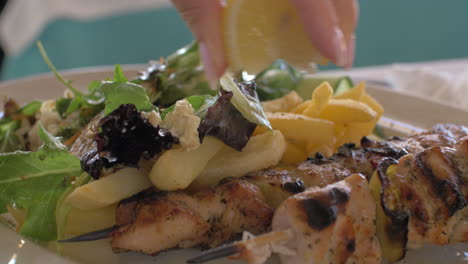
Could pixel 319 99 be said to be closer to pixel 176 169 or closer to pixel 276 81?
pixel 276 81

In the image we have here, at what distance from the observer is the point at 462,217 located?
4.95 ft

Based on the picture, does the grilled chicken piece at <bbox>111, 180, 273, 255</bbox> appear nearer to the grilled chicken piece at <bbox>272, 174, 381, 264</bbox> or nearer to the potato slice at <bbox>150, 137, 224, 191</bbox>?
the potato slice at <bbox>150, 137, 224, 191</bbox>

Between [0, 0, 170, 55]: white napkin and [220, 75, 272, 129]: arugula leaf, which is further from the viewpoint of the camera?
[0, 0, 170, 55]: white napkin

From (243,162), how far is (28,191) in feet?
2.64

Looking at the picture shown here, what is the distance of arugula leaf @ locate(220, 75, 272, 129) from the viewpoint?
169 cm

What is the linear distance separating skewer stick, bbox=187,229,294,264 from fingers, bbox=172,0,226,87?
0.61 metres

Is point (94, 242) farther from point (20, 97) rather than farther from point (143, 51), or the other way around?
point (143, 51)

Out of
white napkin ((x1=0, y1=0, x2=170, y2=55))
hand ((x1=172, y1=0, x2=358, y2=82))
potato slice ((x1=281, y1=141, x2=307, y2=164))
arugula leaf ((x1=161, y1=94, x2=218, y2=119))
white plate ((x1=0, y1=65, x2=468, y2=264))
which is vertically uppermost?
hand ((x1=172, y1=0, x2=358, y2=82))

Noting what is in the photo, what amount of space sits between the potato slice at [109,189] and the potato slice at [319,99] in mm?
887

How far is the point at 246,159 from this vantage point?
1.67 metres

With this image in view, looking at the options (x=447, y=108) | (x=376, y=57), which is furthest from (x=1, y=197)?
(x=376, y=57)

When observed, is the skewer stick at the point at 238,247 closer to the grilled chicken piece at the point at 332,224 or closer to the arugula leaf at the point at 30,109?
the grilled chicken piece at the point at 332,224

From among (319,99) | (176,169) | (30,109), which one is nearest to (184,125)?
(176,169)

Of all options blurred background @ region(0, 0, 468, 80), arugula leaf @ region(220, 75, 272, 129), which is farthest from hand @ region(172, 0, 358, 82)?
blurred background @ region(0, 0, 468, 80)
